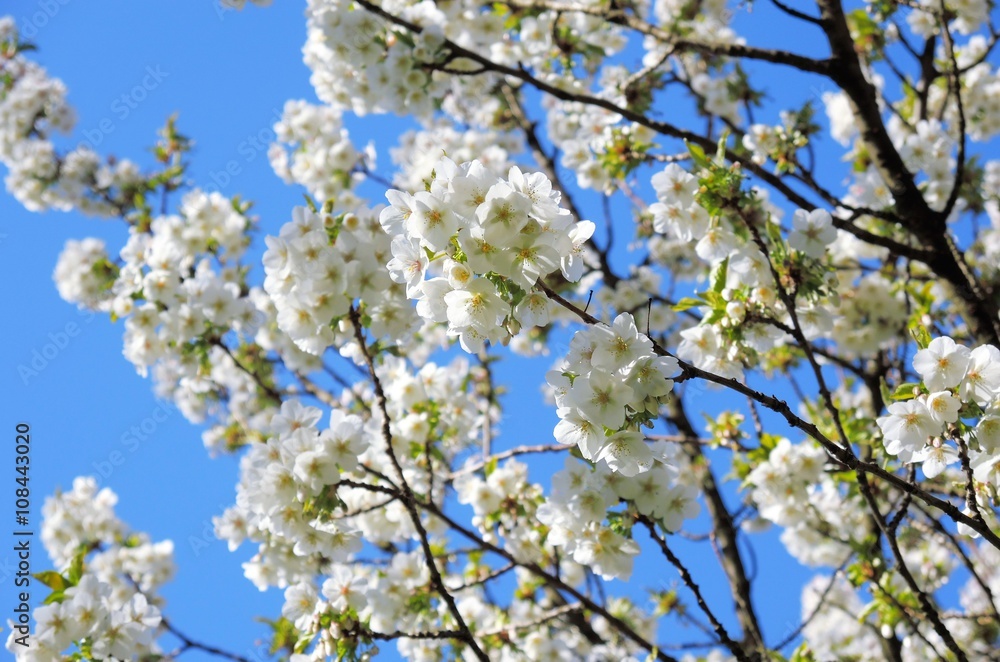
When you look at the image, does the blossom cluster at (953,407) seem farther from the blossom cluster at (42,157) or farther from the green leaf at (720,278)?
the blossom cluster at (42,157)

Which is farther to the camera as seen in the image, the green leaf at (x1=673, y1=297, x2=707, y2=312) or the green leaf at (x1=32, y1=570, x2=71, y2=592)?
the green leaf at (x1=32, y1=570, x2=71, y2=592)

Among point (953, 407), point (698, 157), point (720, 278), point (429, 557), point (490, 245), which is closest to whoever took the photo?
point (490, 245)

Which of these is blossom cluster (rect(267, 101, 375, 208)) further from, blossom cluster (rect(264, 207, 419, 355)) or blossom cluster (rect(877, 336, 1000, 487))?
blossom cluster (rect(877, 336, 1000, 487))

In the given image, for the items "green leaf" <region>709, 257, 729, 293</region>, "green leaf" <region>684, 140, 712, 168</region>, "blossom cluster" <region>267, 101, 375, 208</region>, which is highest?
"blossom cluster" <region>267, 101, 375, 208</region>

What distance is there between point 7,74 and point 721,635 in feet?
28.4

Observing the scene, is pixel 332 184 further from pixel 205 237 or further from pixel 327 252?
pixel 327 252

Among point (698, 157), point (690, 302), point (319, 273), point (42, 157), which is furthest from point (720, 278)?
point (42, 157)

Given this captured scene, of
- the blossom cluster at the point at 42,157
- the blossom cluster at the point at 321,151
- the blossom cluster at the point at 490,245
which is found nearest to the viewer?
the blossom cluster at the point at 490,245

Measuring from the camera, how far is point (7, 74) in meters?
7.47

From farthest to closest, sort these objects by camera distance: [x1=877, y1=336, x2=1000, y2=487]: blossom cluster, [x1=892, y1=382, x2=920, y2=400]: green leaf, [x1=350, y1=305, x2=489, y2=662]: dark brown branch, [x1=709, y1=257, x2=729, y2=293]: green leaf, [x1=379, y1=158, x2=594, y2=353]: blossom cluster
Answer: [x1=709, y1=257, x2=729, y2=293]: green leaf
[x1=350, y1=305, x2=489, y2=662]: dark brown branch
[x1=892, y1=382, x2=920, y2=400]: green leaf
[x1=877, y1=336, x2=1000, y2=487]: blossom cluster
[x1=379, y1=158, x2=594, y2=353]: blossom cluster

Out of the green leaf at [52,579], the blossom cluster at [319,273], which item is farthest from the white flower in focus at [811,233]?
the green leaf at [52,579]

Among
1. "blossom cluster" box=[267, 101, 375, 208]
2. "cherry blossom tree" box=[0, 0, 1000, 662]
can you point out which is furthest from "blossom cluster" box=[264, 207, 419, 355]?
"blossom cluster" box=[267, 101, 375, 208]

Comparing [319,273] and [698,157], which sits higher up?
[698,157]

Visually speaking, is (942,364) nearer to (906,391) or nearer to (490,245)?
(906,391)
